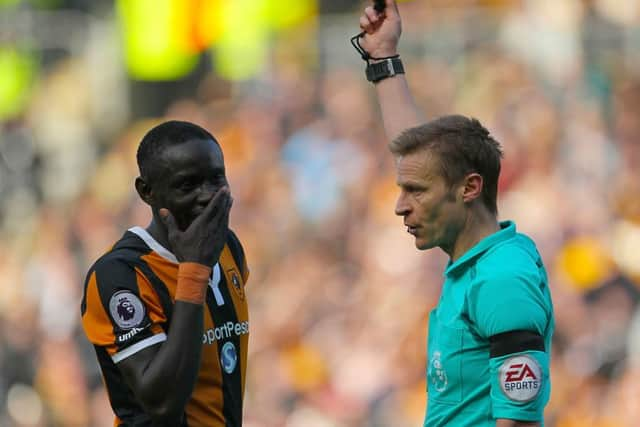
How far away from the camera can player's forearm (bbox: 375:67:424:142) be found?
4457 millimetres

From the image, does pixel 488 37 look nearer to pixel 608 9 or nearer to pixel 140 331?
pixel 608 9

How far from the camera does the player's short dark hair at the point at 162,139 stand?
12.6ft

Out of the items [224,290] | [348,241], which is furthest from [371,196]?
[224,290]

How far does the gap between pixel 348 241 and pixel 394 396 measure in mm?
1365

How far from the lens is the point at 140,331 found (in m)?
3.73

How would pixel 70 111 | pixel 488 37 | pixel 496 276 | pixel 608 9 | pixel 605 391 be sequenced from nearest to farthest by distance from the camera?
pixel 496 276 → pixel 605 391 → pixel 608 9 → pixel 488 37 → pixel 70 111

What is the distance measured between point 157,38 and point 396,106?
8.40 meters

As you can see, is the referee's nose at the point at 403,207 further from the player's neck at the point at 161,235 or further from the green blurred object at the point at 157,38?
the green blurred object at the point at 157,38

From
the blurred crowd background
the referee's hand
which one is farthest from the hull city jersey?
the blurred crowd background

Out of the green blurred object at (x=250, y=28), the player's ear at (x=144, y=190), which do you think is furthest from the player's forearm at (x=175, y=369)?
the green blurred object at (x=250, y=28)

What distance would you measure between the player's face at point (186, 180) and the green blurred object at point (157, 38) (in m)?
8.95

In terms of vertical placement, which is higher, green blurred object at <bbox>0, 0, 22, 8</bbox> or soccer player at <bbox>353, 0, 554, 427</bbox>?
green blurred object at <bbox>0, 0, 22, 8</bbox>

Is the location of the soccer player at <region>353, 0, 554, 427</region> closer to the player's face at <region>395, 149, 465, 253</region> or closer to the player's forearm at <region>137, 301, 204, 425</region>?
the player's face at <region>395, 149, 465, 253</region>

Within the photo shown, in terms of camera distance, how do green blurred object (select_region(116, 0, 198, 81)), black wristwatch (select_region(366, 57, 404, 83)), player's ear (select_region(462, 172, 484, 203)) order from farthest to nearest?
green blurred object (select_region(116, 0, 198, 81)), black wristwatch (select_region(366, 57, 404, 83)), player's ear (select_region(462, 172, 484, 203))
